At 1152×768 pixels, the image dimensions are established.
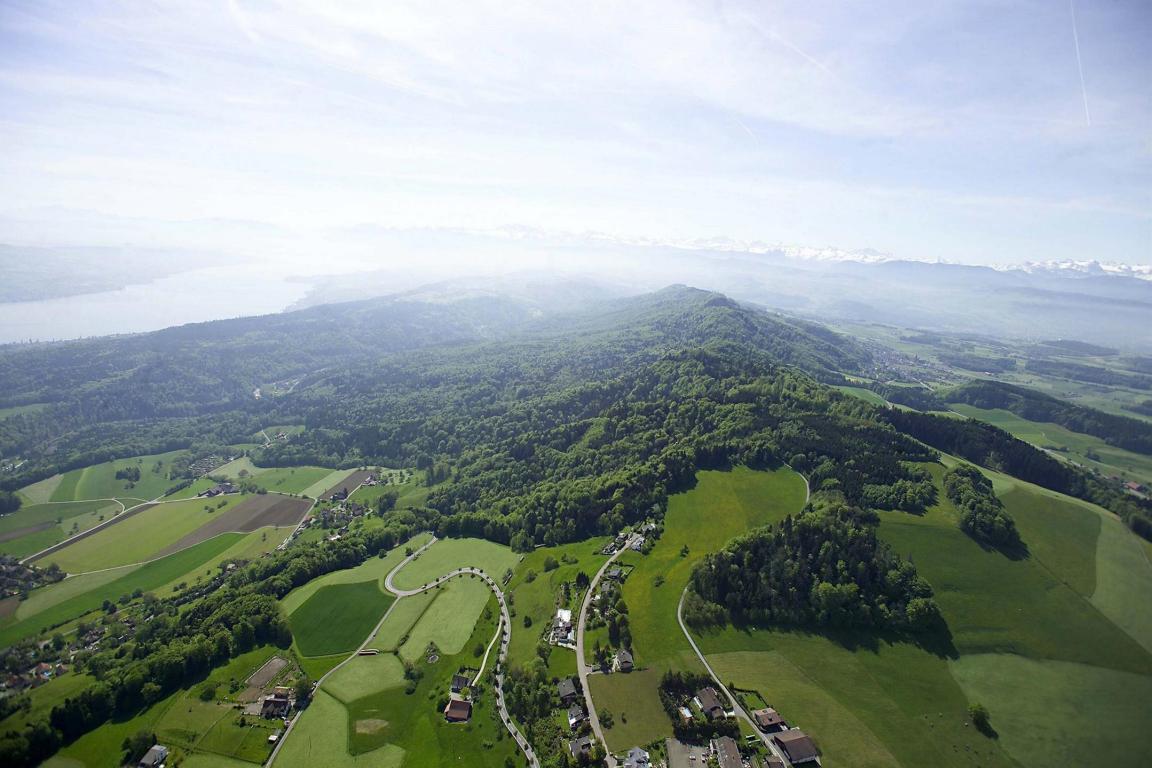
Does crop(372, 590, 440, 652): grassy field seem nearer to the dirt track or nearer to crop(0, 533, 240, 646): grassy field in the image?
crop(0, 533, 240, 646): grassy field

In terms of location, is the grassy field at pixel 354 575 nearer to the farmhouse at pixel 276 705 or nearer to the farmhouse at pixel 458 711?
the farmhouse at pixel 276 705

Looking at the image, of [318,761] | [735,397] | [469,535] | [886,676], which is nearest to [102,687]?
[318,761]

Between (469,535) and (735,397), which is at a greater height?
(735,397)

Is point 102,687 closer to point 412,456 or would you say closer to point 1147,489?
point 412,456

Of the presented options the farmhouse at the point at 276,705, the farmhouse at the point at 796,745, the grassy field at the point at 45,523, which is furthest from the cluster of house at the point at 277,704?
the grassy field at the point at 45,523

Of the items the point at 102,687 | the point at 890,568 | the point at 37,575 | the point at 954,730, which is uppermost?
the point at 890,568

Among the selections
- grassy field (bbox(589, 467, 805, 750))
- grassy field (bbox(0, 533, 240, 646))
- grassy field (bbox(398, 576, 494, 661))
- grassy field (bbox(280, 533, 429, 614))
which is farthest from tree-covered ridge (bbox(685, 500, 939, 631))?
grassy field (bbox(0, 533, 240, 646))

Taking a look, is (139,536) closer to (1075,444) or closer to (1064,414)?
(1075,444)
